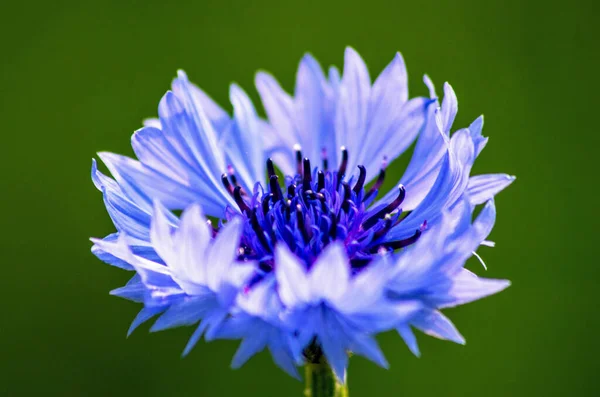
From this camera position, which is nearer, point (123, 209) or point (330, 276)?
point (330, 276)

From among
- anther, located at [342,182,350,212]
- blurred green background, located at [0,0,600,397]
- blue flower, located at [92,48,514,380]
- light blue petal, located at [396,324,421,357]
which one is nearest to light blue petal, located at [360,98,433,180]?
blue flower, located at [92,48,514,380]

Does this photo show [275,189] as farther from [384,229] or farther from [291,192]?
[384,229]

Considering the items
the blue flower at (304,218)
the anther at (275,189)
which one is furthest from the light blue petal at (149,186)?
the anther at (275,189)

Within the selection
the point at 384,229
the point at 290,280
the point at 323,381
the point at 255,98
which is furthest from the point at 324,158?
the point at 255,98

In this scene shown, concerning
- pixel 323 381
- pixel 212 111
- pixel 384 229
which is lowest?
pixel 323 381

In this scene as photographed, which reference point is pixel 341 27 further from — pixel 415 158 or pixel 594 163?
pixel 415 158

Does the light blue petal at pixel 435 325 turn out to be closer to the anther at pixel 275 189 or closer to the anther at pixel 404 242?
the anther at pixel 404 242
